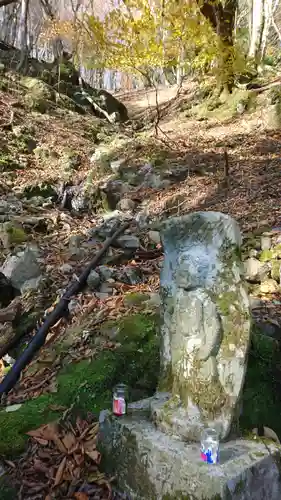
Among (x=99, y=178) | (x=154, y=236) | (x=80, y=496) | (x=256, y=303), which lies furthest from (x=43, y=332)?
(x=99, y=178)

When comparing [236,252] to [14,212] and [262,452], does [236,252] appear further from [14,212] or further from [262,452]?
[14,212]

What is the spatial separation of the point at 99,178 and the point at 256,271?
5.62 meters

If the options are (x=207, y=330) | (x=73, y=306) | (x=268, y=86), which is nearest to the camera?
(x=207, y=330)

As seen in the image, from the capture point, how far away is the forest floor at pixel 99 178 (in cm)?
299

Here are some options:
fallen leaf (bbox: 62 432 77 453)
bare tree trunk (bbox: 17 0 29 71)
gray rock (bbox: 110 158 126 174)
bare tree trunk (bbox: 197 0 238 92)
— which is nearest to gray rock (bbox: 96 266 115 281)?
fallen leaf (bbox: 62 432 77 453)

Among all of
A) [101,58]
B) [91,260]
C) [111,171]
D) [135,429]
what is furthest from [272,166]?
[135,429]

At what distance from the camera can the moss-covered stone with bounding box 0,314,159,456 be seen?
3.11 meters

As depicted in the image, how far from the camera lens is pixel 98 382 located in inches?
133

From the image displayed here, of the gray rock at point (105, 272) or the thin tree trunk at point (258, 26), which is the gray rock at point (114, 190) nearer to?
the gray rock at point (105, 272)

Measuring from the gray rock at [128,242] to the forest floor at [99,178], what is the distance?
5.8 inches

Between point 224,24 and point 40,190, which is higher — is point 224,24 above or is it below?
above

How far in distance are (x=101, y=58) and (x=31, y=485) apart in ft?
35.6

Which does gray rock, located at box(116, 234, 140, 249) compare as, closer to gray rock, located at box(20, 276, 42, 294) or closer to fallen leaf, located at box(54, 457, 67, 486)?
gray rock, located at box(20, 276, 42, 294)

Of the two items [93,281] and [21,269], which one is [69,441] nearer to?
[93,281]
